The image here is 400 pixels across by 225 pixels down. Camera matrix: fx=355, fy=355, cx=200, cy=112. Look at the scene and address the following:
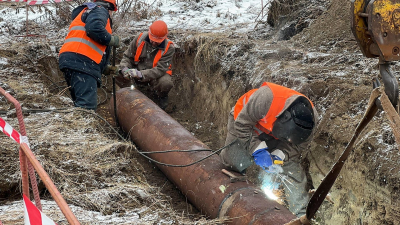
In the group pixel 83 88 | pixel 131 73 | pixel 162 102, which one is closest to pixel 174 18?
pixel 162 102

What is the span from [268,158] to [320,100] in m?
1.11

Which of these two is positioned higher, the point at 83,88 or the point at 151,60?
the point at 151,60

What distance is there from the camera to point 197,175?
3.64 meters

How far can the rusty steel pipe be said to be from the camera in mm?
3016

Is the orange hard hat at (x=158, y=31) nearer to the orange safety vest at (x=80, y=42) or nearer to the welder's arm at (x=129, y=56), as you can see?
the welder's arm at (x=129, y=56)

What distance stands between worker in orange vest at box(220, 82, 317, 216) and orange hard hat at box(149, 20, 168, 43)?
2.57 meters

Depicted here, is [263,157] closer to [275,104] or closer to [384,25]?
[275,104]

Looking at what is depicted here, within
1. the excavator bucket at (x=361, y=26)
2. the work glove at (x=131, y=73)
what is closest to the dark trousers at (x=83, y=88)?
the work glove at (x=131, y=73)

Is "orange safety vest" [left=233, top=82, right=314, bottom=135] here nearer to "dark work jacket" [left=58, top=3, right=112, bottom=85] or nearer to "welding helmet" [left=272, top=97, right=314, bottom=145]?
"welding helmet" [left=272, top=97, right=314, bottom=145]

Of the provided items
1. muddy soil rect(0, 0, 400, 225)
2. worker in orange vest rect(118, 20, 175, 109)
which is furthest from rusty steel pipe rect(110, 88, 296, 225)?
worker in orange vest rect(118, 20, 175, 109)

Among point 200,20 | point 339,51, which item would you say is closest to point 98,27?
point 339,51

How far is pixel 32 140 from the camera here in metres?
3.57

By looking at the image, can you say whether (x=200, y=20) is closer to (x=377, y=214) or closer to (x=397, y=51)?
(x=377, y=214)

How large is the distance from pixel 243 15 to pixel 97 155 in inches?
256
